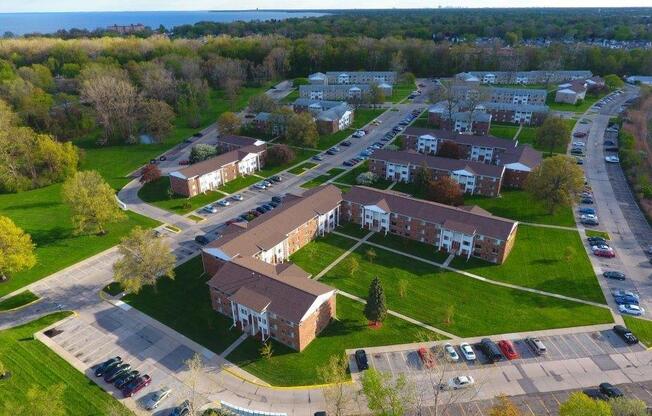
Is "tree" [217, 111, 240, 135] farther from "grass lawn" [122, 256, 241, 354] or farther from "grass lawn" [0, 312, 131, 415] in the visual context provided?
"grass lawn" [0, 312, 131, 415]

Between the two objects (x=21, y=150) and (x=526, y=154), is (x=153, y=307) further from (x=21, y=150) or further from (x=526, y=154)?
(x=526, y=154)

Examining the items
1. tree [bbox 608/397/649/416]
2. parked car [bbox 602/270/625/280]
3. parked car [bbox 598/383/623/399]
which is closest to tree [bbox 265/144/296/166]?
parked car [bbox 602/270/625/280]

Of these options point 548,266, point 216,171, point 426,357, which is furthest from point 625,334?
point 216,171

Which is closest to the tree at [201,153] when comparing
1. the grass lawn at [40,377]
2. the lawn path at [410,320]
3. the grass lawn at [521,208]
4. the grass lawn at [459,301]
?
the grass lawn at [459,301]

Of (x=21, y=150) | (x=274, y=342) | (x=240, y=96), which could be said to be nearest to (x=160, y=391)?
(x=274, y=342)

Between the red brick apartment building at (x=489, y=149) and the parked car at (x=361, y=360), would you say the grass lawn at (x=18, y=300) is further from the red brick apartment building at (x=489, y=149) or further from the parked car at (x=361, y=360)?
the red brick apartment building at (x=489, y=149)

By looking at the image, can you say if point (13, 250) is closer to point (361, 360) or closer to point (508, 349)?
point (361, 360)
